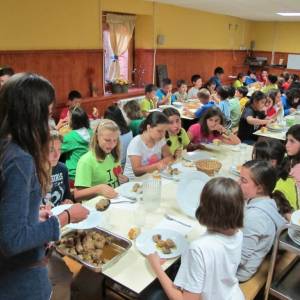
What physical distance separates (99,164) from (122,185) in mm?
250

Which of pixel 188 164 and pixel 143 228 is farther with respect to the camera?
pixel 188 164

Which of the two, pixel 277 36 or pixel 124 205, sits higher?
pixel 277 36

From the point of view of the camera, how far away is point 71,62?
5.43 metres

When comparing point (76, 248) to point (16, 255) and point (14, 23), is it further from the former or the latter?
point (14, 23)

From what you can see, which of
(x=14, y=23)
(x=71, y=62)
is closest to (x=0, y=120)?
(x=14, y=23)

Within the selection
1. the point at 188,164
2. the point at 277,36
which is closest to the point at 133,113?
the point at 188,164

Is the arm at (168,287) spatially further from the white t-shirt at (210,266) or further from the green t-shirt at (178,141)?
the green t-shirt at (178,141)

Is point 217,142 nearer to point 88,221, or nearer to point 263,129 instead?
point 263,129

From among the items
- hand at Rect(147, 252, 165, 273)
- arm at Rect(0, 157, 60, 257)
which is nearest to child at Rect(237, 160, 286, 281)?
hand at Rect(147, 252, 165, 273)

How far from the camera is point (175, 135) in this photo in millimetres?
3432

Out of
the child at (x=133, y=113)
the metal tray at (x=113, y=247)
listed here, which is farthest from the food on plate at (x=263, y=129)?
the metal tray at (x=113, y=247)

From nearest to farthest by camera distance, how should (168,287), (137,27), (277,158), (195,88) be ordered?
(168,287), (277,158), (137,27), (195,88)

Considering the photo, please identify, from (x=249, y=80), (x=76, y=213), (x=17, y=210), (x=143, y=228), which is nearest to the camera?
(x=17, y=210)

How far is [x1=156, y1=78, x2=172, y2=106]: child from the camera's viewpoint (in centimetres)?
636
